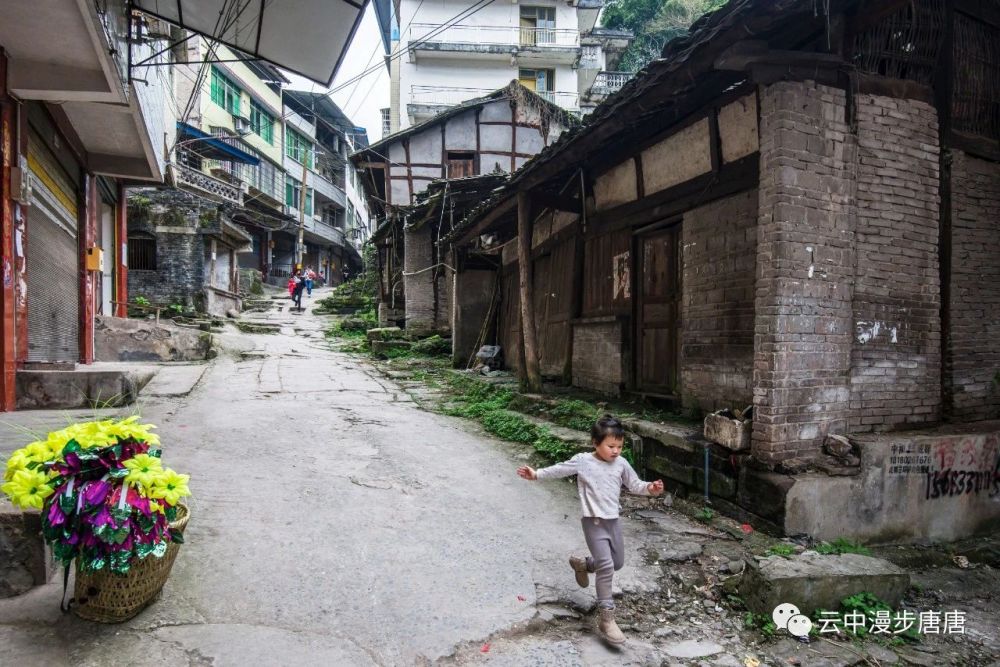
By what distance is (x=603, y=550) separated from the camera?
3062 mm

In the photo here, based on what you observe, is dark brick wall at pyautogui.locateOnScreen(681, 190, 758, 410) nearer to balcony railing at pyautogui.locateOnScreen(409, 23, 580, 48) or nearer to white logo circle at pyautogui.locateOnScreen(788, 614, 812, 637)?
white logo circle at pyautogui.locateOnScreen(788, 614, 812, 637)

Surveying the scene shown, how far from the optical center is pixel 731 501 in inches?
182

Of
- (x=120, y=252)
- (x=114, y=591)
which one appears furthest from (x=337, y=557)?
(x=120, y=252)

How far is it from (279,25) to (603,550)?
792 cm

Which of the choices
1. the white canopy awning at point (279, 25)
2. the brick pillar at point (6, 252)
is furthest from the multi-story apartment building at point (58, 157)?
the white canopy awning at point (279, 25)

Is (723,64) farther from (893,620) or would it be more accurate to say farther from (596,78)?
(596,78)

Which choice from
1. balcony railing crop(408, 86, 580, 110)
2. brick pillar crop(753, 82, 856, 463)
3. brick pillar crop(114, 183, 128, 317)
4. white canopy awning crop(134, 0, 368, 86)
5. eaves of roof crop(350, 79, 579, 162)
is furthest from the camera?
balcony railing crop(408, 86, 580, 110)

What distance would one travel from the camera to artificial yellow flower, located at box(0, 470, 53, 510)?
2.45 metres

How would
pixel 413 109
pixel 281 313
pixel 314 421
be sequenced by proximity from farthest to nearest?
pixel 413 109, pixel 281 313, pixel 314 421

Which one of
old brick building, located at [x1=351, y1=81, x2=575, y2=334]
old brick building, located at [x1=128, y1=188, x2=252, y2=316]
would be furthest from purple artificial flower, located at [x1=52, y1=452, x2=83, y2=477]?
old brick building, located at [x1=128, y1=188, x2=252, y2=316]

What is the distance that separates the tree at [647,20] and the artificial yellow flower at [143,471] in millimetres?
34592

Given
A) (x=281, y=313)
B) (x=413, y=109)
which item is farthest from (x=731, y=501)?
(x=413, y=109)

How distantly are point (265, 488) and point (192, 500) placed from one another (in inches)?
23.0

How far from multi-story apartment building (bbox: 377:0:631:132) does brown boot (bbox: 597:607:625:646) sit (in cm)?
2894
